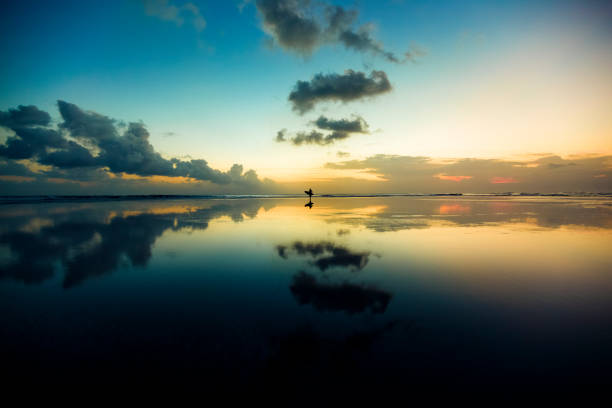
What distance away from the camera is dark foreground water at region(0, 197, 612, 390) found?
13.7ft

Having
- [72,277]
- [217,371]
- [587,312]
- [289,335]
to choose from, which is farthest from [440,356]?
[72,277]

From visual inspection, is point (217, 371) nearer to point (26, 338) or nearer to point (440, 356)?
point (440, 356)

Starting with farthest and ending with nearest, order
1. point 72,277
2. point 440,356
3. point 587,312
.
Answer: point 72,277 → point 587,312 → point 440,356

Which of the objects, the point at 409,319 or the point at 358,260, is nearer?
the point at 409,319

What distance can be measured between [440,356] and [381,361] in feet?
3.46

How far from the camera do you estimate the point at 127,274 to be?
902 centimetres

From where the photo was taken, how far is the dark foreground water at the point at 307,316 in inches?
164

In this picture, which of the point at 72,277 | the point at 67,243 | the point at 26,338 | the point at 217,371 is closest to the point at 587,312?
the point at 217,371

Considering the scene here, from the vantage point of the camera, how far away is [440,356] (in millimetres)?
4539

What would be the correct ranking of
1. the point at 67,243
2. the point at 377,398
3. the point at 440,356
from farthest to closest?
the point at 67,243
the point at 440,356
the point at 377,398

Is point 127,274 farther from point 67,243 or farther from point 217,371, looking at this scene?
point 67,243

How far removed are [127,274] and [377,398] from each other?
8794 millimetres

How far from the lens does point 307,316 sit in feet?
19.7

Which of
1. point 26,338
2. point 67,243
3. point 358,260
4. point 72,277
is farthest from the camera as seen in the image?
point 67,243
